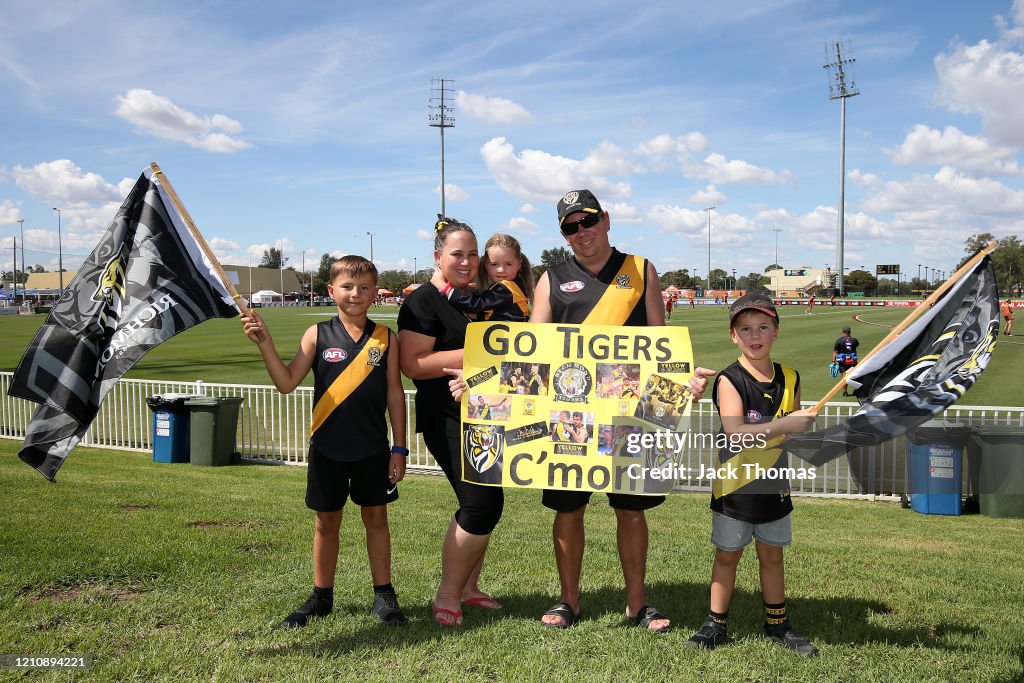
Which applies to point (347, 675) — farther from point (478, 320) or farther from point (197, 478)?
point (197, 478)

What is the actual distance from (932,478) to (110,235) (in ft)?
28.0

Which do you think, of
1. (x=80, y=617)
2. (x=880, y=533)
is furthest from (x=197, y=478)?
(x=880, y=533)

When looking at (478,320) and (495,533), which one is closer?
(478,320)

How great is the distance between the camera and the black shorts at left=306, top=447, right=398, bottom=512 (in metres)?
4.15

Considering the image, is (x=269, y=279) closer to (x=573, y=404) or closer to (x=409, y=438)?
(x=409, y=438)

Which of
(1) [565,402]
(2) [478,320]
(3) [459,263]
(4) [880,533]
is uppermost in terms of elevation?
(3) [459,263]

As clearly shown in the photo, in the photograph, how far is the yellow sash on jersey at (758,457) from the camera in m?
3.75

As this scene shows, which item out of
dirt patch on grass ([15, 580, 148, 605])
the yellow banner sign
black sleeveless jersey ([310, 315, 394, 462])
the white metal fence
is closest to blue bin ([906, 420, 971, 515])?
the white metal fence

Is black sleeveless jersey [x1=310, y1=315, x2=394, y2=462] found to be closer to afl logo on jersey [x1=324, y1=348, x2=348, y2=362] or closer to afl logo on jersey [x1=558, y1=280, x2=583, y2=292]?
afl logo on jersey [x1=324, y1=348, x2=348, y2=362]

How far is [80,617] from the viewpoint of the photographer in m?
4.08

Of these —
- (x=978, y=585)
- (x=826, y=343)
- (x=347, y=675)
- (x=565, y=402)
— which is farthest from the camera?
(x=826, y=343)

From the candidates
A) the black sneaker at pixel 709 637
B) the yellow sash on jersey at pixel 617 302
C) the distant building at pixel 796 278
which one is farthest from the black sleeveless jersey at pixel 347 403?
the distant building at pixel 796 278

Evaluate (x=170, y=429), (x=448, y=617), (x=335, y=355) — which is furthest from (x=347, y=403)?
(x=170, y=429)

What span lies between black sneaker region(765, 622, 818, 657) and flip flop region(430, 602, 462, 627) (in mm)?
1628
